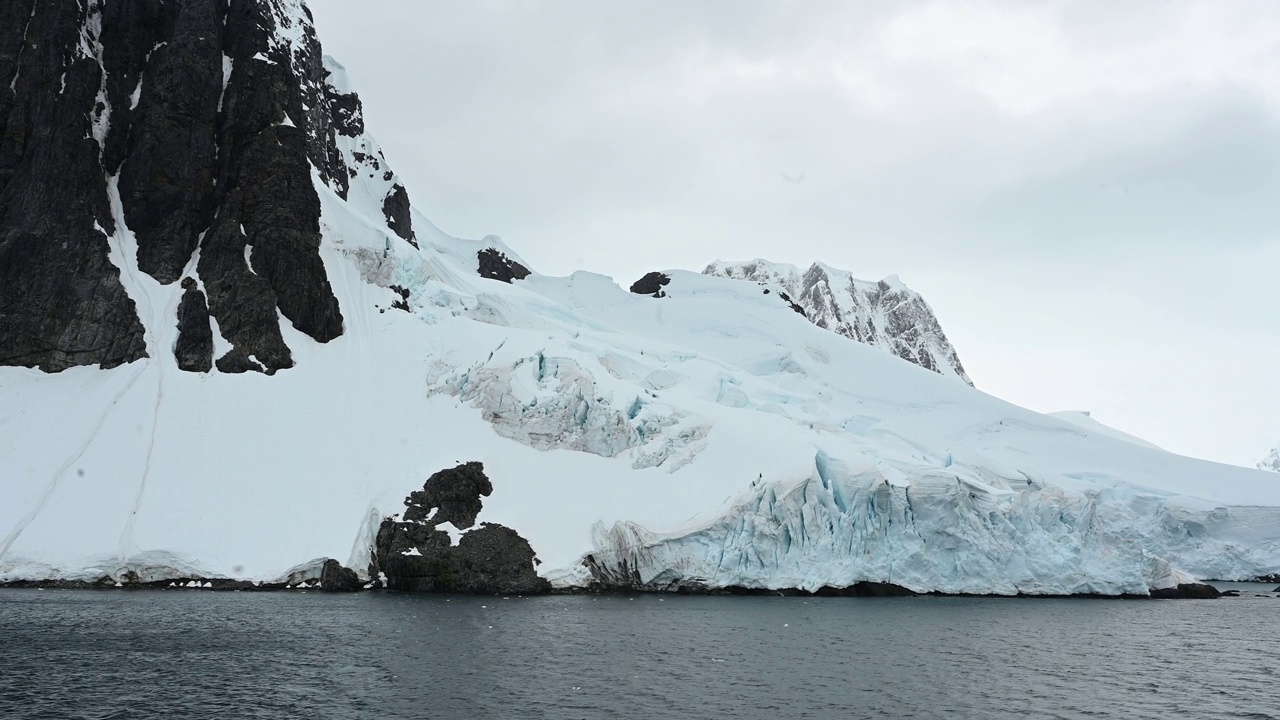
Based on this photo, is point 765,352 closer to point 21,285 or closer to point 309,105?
point 309,105

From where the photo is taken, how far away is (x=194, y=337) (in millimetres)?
63219

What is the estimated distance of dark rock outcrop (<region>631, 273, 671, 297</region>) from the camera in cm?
12170

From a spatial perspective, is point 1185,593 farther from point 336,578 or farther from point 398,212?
point 398,212

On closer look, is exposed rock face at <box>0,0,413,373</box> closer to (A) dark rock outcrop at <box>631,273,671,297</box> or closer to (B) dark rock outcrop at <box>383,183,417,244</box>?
(B) dark rock outcrop at <box>383,183,417,244</box>

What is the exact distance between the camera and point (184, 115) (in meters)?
70.8

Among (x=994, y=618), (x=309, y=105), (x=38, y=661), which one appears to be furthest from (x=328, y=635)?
(x=309, y=105)

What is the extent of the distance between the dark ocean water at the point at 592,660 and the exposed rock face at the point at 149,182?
2438 centimetres

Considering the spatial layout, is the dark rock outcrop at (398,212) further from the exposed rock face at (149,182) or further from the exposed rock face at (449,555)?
the exposed rock face at (449,555)

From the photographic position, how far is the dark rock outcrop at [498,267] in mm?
111750

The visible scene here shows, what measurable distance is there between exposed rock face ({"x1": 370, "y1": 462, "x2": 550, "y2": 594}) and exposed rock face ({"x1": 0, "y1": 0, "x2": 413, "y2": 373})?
813 inches

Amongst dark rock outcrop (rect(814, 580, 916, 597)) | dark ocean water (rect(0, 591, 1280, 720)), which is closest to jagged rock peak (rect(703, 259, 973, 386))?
dark rock outcrop (rect(814, 580, 916, 597))

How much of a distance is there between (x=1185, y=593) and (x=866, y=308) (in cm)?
11818

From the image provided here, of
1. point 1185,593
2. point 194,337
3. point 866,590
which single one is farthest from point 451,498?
point 1185,593


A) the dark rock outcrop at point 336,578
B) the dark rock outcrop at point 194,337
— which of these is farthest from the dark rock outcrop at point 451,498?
the dark rock outcrop at point 194,337
